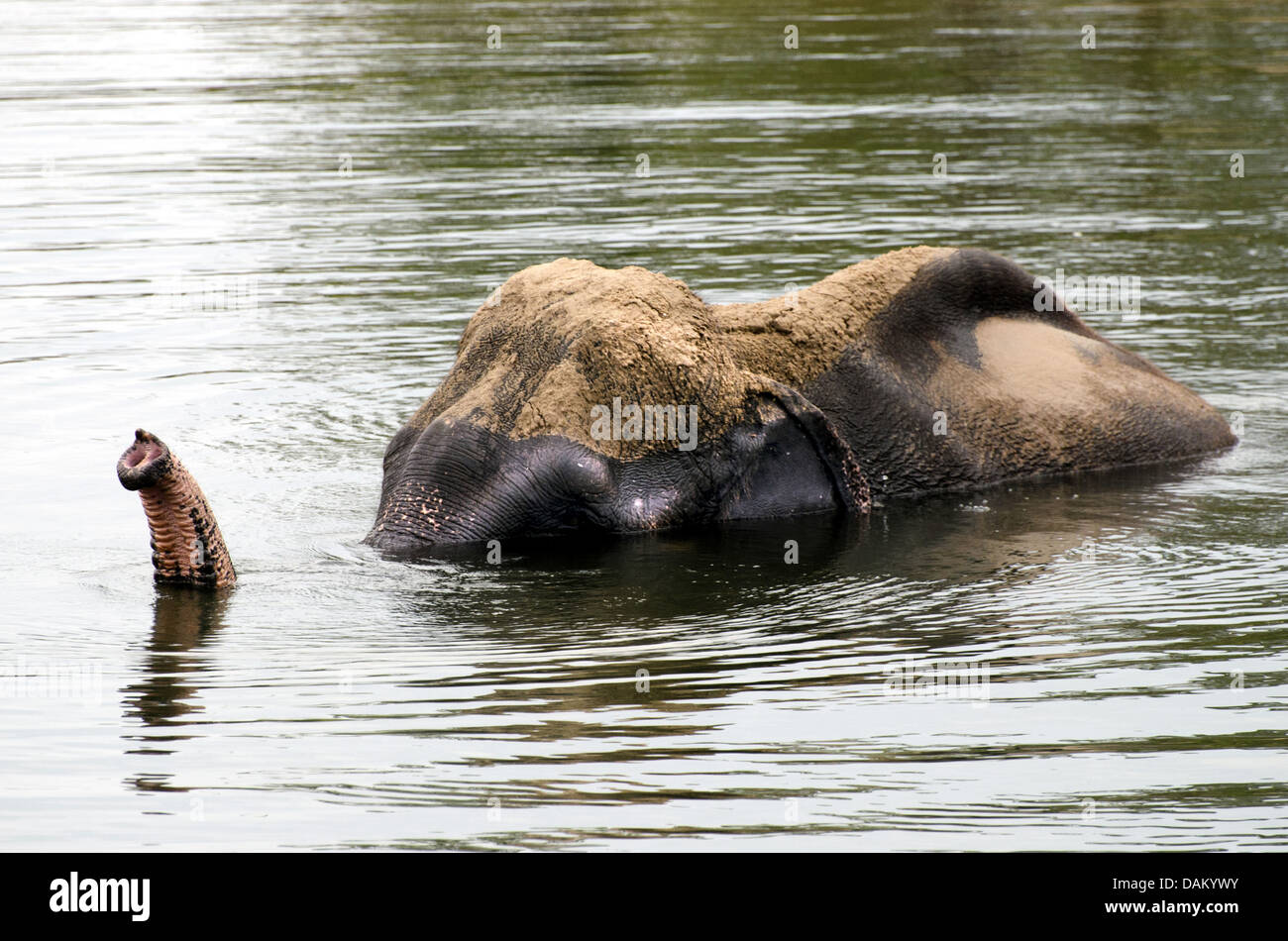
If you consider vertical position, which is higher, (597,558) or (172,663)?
(597,558)

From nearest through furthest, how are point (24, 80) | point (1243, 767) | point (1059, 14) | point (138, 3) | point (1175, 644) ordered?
1. point (1243, 767)
2. point (1175, 644)
3. point (24, 80)
4. point (1059, 14)
5. point (138, 3)

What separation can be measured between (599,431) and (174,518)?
6.84 feet

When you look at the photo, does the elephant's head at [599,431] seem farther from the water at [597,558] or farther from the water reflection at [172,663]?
the water reflection at [172,663]

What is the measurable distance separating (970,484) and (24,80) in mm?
23271

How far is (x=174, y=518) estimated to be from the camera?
27.8 ft

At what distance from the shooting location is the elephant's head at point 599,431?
9.45 meters

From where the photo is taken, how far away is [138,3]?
4459 cm

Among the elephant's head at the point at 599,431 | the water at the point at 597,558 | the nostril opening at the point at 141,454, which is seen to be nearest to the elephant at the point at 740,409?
the elephant's head at the point at 599,431

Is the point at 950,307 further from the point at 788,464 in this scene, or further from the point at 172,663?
the point at 172,663

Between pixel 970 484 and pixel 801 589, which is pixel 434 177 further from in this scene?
pixel 801 589

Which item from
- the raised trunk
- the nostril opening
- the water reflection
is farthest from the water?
the nostril opening

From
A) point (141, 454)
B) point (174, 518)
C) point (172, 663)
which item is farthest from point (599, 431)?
point (172, 663)

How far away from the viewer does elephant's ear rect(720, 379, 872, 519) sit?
9.98 meters

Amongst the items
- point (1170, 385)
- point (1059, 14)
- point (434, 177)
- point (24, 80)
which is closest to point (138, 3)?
point (24, 80)
